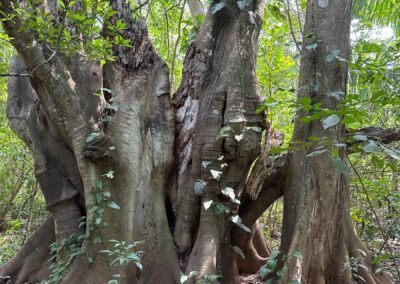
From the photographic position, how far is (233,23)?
3.65 metres

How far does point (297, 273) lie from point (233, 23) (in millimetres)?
2341

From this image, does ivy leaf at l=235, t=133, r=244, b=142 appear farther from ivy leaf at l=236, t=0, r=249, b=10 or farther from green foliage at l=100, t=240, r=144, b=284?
ivy leaf at l=236, t=0, r=249, b=10

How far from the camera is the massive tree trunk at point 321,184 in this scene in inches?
123

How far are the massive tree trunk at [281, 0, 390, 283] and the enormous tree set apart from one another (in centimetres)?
1

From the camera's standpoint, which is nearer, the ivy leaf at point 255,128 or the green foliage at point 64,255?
the ivy leaf at point 255,128

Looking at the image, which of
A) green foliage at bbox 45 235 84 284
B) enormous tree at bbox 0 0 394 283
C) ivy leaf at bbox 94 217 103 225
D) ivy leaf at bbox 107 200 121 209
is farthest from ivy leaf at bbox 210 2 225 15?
green foliage at bbox 45 235 84 284

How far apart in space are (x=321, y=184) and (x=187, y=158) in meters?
1.21

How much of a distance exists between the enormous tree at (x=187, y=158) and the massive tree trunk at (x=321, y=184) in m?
0.01

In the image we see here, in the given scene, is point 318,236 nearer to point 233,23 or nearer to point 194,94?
point 194,94

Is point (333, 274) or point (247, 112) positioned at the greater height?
point (247, 112)

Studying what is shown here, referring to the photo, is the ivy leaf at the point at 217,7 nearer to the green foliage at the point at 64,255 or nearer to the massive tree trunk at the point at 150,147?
the massive tree trunk at the point at 150,147

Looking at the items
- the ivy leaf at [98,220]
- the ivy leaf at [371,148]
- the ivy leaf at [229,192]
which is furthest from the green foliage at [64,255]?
the ivy leaf at [371,148]

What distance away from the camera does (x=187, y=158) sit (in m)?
3.52

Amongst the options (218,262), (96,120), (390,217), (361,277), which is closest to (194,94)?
(96,120)
